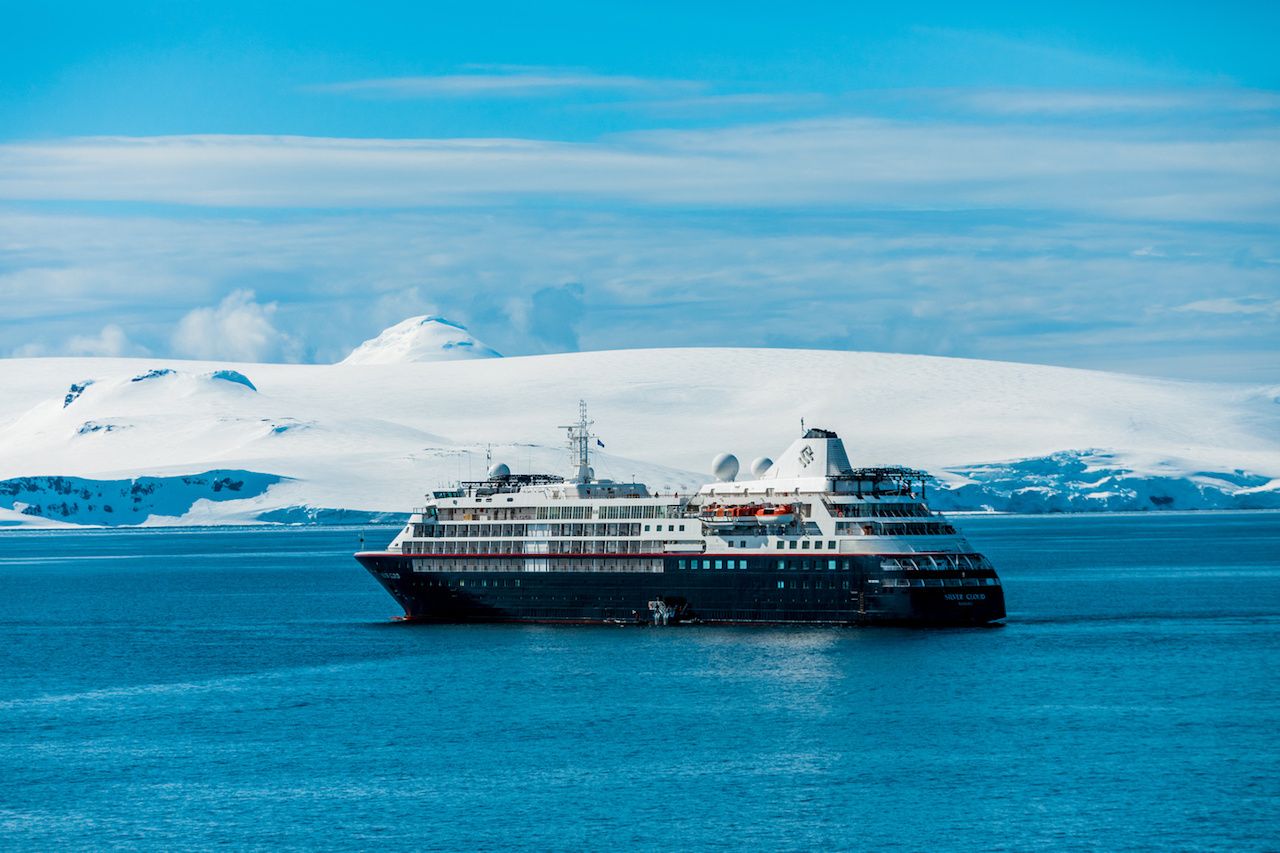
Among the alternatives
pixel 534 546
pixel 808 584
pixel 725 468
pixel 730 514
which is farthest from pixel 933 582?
pixel 725 468

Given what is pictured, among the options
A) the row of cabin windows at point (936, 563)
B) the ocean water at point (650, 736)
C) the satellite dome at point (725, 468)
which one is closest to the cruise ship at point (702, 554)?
the row of cabin windows at point (936, 563)

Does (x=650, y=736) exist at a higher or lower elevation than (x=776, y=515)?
lower

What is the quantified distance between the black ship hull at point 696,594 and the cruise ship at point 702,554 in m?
0.06

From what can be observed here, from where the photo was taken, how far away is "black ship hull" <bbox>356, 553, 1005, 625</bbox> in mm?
79812

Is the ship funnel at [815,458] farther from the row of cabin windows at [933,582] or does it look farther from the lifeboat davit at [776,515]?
the row of cabin windows at [933,582]

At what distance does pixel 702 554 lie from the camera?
83938mm

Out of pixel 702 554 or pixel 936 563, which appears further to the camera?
pixel 702 554

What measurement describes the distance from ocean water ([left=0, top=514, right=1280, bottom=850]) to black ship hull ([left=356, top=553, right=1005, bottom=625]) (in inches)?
49.1

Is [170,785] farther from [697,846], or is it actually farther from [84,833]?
[697,846]

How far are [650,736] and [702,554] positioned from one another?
2636 centimetres

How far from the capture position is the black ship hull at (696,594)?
262 ft

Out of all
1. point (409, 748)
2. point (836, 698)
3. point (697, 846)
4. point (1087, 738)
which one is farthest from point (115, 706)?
point (1087, 738)

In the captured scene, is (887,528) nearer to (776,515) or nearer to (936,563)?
(936,563)

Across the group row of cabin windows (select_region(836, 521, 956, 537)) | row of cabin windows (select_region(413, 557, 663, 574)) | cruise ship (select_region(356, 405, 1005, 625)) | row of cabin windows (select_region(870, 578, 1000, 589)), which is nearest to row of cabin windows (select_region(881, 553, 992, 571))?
cruise ship (select_region(356, 405, 1005, 625))
